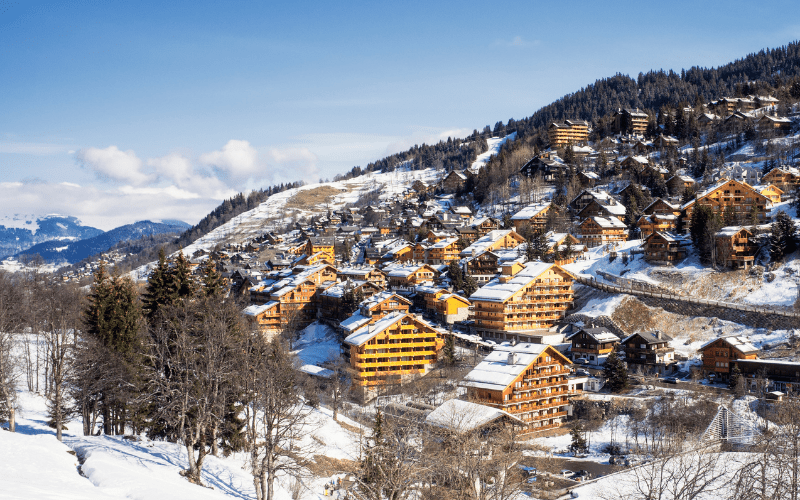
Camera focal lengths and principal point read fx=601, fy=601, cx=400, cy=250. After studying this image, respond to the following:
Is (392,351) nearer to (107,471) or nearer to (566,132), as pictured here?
(107,471)

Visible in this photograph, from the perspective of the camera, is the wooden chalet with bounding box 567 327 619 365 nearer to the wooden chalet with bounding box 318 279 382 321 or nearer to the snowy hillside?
the wooden chalet with bounding box 318 279 382 321

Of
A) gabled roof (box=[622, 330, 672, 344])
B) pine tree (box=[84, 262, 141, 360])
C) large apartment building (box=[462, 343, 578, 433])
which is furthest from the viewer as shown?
gabled roof (box=[622, 330, 672, 344])

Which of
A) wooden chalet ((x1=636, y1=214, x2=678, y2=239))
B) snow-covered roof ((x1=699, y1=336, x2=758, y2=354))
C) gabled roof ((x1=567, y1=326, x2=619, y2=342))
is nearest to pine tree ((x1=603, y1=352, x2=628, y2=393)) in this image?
gabled roof ((x1=567, y1=326, x2=619, y2=342))

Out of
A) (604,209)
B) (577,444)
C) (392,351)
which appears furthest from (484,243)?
(577,444)

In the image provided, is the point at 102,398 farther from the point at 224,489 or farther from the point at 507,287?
the point at 507,287

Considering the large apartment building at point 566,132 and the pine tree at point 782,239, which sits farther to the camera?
the large apartment building at point 566,132

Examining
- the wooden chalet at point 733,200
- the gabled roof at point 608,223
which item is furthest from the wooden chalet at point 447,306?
the wooden chalet at point 733,200

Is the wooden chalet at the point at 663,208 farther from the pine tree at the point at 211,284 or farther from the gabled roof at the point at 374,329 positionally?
the pine tree at the point at 211,284
